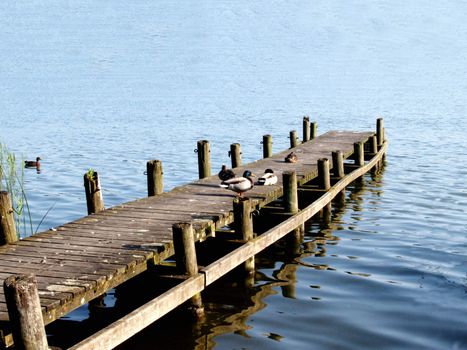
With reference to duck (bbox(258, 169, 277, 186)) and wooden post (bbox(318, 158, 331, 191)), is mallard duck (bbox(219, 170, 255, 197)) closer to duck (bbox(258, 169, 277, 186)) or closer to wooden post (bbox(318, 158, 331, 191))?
duck (bbox(258, 169, 277, 186))

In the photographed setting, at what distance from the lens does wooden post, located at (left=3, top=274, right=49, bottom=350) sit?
25.9 feet

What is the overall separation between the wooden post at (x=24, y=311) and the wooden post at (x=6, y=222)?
13.5ft

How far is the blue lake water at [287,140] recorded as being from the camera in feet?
41.0

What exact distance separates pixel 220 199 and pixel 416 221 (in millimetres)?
6703

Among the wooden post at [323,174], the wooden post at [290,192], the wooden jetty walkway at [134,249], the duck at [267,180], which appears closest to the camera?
the wooden jetty walkway at [134,249]

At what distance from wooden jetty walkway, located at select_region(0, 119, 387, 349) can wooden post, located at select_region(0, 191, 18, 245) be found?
0.27 metres

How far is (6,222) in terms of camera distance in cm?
1195

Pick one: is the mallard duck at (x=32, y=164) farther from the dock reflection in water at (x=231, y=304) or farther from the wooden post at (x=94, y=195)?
the dock reflection in water at (x=231, y=304)

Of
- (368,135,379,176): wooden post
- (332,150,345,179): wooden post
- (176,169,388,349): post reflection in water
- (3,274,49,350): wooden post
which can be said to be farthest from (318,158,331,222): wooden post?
(3,274,49,350): wooden post

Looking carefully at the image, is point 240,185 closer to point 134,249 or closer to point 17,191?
point 134,249

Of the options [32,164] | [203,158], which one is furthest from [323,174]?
[32,164]

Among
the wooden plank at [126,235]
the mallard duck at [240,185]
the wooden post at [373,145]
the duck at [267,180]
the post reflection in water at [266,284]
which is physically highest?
the mallard duck at [240,185]

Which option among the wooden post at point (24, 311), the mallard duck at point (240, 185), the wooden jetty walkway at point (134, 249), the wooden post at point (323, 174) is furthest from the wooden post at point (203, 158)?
the wooden post at point (24, 311)

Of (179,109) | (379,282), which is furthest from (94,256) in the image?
(179,109)
